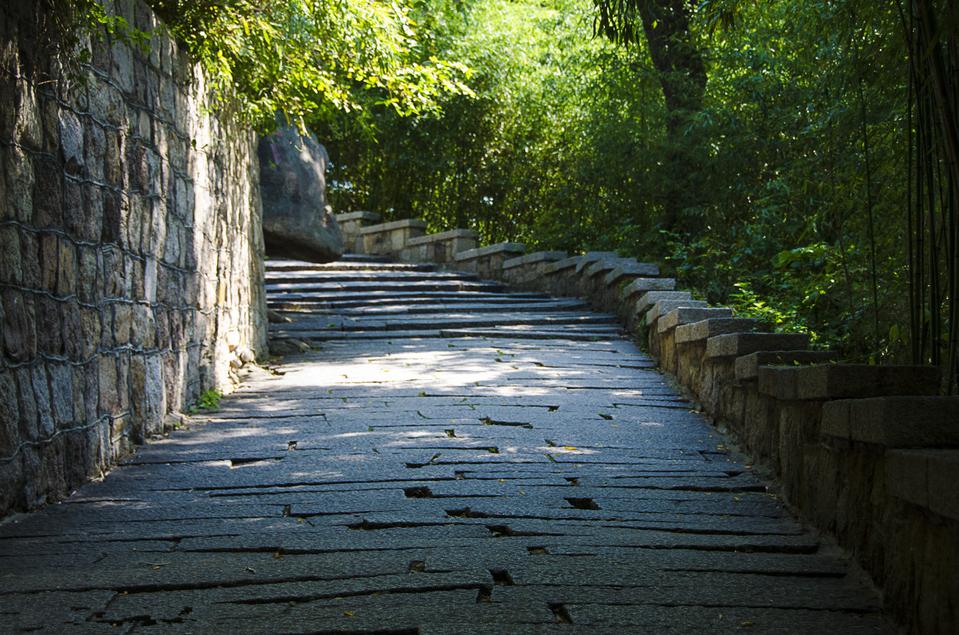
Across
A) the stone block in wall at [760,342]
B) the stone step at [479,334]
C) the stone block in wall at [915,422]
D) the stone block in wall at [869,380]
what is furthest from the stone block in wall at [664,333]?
the stone block in wall at [915,422]

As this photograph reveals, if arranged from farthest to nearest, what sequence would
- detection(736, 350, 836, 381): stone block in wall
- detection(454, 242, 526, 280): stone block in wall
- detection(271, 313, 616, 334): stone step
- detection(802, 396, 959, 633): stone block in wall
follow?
detection(454, 242, 526, 280): stone block in wall → detection(271, 313, 616, 334): stone step → detection(736, 350, 836, 381): stone block in wall → detection(802, 396, 959, 633): stone block in wall

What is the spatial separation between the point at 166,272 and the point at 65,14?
73.5 inches

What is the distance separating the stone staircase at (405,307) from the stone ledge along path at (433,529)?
2803mm

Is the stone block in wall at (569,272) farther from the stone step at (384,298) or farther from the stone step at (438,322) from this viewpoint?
the stone step at (438,322)

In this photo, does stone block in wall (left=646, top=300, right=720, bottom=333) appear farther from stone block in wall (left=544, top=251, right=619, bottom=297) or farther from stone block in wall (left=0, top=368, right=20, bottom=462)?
stone block in wall (left=0, top=368, right=20, bottom=462)

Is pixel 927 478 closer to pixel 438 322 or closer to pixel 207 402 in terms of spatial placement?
pixel 207 402

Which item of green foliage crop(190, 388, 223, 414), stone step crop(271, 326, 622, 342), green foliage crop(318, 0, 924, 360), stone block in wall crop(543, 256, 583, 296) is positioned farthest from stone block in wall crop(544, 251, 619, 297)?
green foliage crop(190, 388, 223, 414)

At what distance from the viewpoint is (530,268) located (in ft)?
43.2

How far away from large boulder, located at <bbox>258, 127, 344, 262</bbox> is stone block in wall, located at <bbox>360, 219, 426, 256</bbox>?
16.7 feet

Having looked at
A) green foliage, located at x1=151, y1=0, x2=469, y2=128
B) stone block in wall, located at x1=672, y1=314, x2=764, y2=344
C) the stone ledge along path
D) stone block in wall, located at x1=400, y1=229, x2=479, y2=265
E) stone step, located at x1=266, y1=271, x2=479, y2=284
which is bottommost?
the stone ledge along path

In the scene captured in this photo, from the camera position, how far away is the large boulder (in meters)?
9.62

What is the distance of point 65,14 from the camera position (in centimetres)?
424

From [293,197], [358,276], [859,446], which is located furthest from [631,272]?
[859,446]

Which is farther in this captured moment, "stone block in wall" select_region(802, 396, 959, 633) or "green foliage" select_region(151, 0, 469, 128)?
"green foliage" select_region(151, 0, 469, 128)
